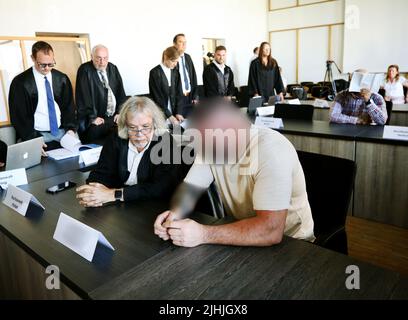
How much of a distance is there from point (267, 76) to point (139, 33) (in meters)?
2.37

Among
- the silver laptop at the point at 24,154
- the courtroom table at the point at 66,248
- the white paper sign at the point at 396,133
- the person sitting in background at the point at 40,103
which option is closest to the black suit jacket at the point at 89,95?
the person sitting in background at the point at 40,103

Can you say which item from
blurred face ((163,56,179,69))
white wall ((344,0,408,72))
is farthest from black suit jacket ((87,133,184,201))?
white wall ((344,0,408,72))

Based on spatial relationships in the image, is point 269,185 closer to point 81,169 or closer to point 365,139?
point 81,169

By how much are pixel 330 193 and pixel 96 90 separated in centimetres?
266

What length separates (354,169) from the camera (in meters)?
1.32

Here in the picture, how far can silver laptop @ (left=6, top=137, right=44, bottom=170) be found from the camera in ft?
6.20

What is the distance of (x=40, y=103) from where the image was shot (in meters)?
2.91

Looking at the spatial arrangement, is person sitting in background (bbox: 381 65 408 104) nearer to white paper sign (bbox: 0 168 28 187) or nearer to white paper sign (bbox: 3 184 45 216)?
white paper sign (bbox: 0 168 28 187)

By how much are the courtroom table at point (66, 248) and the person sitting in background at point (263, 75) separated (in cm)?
368

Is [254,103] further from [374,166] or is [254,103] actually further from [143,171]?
[143,171]

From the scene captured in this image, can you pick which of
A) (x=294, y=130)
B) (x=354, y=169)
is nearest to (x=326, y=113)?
(x=294, y=130)

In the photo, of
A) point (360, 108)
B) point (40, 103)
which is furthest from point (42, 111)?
point (360, 108)

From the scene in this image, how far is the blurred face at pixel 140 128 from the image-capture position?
167 centimetres

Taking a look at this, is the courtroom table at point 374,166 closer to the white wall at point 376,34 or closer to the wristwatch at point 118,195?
the wristwatch at point 118,195
